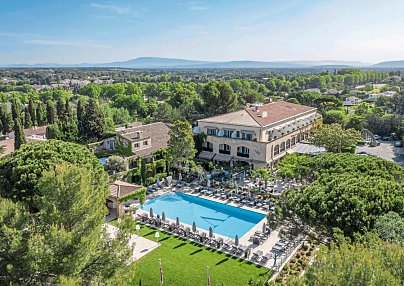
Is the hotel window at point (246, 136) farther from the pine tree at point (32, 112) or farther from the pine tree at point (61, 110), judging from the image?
the pine tree at point (32, 112)

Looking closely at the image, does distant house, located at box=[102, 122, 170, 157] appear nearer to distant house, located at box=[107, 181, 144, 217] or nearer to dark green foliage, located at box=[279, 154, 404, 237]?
distant house, located at box=[107, 181, 144, 217]

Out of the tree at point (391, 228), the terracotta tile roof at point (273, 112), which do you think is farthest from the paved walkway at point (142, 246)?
the terracotta tile roof at point (273, 112)

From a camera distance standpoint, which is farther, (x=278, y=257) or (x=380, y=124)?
(x=380, y=124)

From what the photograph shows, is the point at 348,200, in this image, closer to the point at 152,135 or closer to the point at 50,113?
the point at 152,135

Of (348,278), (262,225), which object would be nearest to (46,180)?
(348,278)

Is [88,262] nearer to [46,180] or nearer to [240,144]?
[46,180]

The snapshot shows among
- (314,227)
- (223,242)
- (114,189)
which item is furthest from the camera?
(114,189)

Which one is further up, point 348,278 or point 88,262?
point 348,278
